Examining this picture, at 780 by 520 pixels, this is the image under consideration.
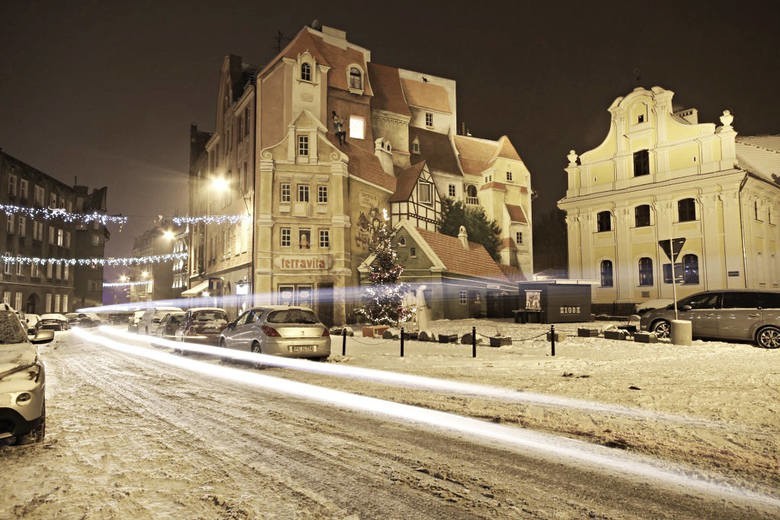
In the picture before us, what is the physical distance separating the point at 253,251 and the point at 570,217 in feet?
79.6

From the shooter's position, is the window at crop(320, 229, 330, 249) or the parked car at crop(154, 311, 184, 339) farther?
the window at crop(320, 229, 330, 249)

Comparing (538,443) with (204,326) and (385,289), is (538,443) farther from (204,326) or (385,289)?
(385,289)

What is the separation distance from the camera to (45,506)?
3965 millimetres

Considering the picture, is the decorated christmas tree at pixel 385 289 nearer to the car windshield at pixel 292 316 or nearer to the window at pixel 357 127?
the window at pixel 357 127

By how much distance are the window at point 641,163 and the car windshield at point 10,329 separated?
3776cm

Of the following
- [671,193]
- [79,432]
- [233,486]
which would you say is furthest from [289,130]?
[233,486]

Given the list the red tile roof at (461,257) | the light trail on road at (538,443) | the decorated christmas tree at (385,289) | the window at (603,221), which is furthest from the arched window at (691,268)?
the light trail on road at (538,443)

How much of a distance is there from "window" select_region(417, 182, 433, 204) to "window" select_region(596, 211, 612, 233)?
42.9ft

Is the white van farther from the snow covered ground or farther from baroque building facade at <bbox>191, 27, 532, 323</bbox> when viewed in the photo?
the snow covered ground

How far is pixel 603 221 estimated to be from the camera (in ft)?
125

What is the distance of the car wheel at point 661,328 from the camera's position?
1820 cm

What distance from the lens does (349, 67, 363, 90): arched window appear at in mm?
39344

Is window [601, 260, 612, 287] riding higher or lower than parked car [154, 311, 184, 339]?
higher

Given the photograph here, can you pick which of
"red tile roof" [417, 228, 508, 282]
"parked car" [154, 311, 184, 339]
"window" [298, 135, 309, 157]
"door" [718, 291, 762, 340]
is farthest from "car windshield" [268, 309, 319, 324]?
"window" [298, 135, 309, 157]
